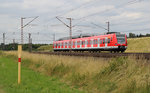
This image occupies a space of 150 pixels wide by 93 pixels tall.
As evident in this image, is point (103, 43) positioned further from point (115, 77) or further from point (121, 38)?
point (115, 77)

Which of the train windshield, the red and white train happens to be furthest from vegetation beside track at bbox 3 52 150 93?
the train windshield

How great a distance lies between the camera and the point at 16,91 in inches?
295

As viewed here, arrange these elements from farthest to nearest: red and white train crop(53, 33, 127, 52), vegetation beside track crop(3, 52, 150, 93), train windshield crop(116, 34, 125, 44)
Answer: train windshield crop(116, 34, 125, 44)
red and white train crop(53, 33, 127, 52)
vegetation beside track crop(3, 52, 150, 93)

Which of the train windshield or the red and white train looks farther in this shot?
the train windshield

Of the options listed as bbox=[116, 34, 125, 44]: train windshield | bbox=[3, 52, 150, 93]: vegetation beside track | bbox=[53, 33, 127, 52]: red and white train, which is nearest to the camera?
bbox=[3, 52, 150, 93]: vegetation beside track

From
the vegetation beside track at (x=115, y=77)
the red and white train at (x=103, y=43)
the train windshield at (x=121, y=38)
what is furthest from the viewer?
the train windshield at (x=121, y=38)

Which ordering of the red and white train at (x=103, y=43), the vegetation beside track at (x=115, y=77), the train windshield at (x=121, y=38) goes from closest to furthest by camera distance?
the vegetation beside track at (x=115, y=77)
the red and white train at (x=103, y=43)
the train windshield at (x=121, y=38)

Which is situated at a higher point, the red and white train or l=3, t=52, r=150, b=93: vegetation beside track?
the red and white train

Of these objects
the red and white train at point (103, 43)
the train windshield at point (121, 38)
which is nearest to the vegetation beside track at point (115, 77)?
the red and white train at point (103, 43)

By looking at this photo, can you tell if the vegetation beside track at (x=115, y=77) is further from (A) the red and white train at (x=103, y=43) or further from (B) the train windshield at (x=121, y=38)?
(B) the train windshield at (x=121, y=38)

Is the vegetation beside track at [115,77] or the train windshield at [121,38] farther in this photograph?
the train windshield at [121,38]

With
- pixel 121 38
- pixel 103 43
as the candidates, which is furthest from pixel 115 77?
pixel 103 43

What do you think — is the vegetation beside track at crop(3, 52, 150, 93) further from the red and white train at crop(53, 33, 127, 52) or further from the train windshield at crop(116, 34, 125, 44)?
the train windshield at crop(116, 34, 125, 44)

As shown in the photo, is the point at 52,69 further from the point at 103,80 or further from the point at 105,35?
the point at 105,35
